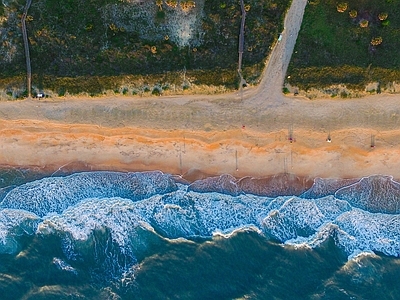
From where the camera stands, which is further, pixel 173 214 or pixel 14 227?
pixel 14 227

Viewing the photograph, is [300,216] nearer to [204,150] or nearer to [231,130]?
[231,130]

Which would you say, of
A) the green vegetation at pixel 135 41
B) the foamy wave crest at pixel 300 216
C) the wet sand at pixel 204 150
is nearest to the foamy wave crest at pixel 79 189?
the wet sand at pixel 204 150

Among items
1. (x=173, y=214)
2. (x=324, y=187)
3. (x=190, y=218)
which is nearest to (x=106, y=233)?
(x=173, y=214)

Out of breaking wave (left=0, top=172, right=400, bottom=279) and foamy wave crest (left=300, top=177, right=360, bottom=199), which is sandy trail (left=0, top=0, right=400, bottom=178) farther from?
breaking wave (left=0, top=172, right=400, bottom=279)

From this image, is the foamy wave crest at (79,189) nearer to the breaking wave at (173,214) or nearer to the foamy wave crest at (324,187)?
the breaking wave at (173,214)

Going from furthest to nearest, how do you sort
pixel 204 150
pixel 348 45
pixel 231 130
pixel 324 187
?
1. pixel 324 187
2. pixel 204 150
3. pixel 231 130
4. pixel 348 45

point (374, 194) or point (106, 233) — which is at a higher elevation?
point (374, 194)

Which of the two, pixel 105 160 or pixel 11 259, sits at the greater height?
pixel 105 160

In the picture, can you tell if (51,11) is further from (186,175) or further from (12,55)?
(186,175)

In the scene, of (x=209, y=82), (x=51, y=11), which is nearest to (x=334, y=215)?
(x=209, y=82)
